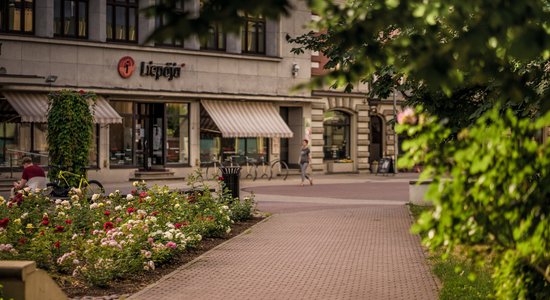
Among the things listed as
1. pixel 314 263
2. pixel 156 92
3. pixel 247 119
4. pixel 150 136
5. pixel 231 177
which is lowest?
pixel 314 263

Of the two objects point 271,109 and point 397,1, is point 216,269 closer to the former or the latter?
point 397,1

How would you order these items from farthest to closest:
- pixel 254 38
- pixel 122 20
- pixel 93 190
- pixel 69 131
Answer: pixel 254 38 → pixel 122 20 → pixel 93 190 → pixel 69 131

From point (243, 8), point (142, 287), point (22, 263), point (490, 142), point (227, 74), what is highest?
point (227, 74)

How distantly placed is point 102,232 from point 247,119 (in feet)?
91.9

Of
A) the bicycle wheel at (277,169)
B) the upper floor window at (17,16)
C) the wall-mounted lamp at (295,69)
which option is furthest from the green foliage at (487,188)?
the wall-mounted lamp at (295,69)

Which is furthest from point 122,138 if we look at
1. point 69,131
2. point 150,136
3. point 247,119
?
point 69,131

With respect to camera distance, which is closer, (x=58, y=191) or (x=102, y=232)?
(x=102, y=232)

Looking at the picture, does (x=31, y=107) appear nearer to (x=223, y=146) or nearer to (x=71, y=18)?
(x=71, y=18)

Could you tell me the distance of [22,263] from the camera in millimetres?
7984

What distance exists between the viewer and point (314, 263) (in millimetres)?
12797

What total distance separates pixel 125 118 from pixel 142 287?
87.9 ft

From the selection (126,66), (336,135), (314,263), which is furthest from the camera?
(336,135)

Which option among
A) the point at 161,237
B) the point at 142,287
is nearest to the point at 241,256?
the point at 161,237

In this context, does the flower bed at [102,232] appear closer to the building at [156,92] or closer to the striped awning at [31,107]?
the building at [156,92]
